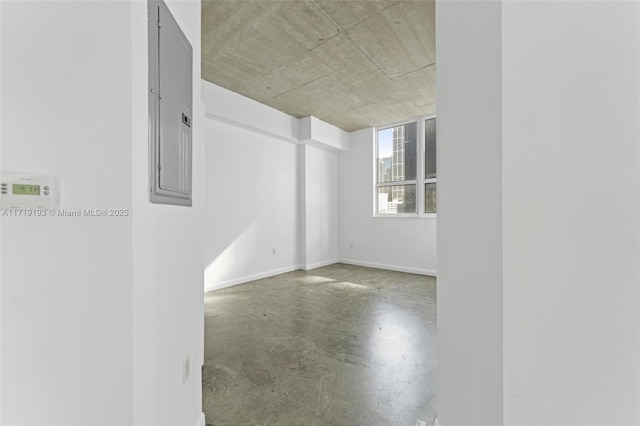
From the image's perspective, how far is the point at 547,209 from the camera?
1.06 metres

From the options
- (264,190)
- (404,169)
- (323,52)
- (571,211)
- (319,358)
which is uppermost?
(323,52)

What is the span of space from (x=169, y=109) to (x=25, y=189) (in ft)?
1.77

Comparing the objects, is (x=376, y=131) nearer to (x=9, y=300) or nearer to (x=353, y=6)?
(x=353, y=6)

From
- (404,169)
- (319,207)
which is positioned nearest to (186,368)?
(319,207)

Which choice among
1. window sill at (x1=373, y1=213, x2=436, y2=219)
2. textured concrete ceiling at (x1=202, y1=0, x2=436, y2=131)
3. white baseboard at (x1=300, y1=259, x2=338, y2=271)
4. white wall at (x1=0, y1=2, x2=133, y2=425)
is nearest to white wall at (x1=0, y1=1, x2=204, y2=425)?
white wall at (x1=0, y1=2, x2=133, y2=425)

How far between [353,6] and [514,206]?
88.3 inches

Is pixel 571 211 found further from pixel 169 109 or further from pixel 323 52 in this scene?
pixel 323 52

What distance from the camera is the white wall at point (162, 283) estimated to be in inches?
36.0

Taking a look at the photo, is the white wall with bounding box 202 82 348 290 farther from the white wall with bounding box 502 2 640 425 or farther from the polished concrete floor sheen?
the white wall with bounding box 502 2 640 425

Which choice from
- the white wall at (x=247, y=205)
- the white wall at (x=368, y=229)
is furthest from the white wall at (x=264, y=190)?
the white wall at (x=368, y=229)

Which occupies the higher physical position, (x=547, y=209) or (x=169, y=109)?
(x=169, y=109)

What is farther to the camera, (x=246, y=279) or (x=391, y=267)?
(x=391, y=267)

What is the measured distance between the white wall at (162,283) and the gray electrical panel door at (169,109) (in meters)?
0.04

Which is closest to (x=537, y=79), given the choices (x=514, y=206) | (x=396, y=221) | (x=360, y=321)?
(x=514, y=206)
